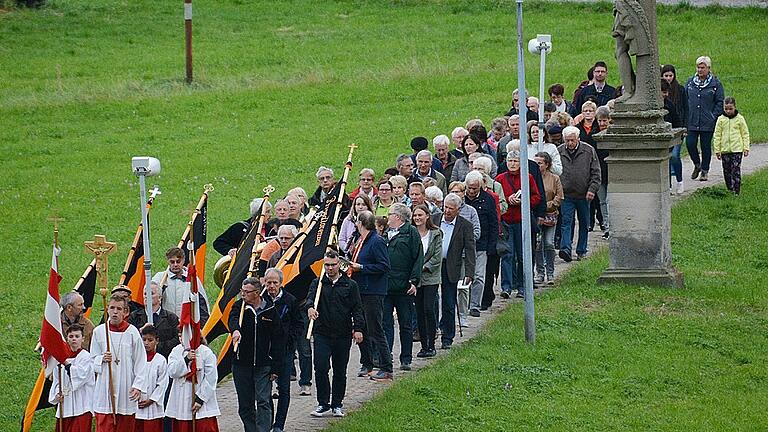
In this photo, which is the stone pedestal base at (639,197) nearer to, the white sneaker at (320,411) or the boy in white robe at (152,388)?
the white sneaker at (320,411)

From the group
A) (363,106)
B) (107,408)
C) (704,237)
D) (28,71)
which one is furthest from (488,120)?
(107,408)

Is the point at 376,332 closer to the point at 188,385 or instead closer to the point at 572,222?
the point at 188,385

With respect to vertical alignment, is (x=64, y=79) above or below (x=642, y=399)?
above

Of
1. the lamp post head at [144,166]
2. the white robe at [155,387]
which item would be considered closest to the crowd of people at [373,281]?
the white robe at [155,387]

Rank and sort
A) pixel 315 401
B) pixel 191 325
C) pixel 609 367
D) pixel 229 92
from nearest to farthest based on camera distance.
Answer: pixel 191 325 → pixel 315 401 → pixel 609 367 → pixel 229 92

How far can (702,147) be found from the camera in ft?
88.0

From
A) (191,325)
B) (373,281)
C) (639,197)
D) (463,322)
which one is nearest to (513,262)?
(463,322)

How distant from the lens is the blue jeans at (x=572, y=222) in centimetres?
2183

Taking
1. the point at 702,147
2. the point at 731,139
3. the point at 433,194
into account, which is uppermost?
the point at 731,139

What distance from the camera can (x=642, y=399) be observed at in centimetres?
1584

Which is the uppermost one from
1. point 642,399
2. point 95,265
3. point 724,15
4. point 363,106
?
point 724,15

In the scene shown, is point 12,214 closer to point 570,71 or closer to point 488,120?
point 488,120

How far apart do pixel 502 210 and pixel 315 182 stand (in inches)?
368

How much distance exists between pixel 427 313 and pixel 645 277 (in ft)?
Result: 11.7
